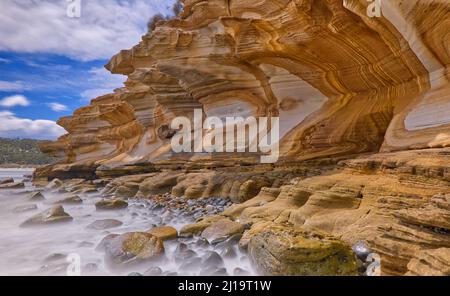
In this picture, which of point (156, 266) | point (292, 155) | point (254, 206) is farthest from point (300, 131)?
point (156, 266)

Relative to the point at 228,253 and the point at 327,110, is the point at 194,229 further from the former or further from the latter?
the point at 327,110

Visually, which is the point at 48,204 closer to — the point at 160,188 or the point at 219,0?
the point at 160,188

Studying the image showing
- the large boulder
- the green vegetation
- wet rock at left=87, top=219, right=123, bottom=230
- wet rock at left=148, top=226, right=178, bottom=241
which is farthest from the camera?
the green vegetation

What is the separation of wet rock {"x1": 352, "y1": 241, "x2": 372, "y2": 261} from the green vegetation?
279ft

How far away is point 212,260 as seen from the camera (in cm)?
492

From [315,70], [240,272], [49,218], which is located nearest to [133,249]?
[240,272]

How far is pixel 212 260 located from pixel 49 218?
6.44 meters

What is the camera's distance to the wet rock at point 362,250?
13.5ft

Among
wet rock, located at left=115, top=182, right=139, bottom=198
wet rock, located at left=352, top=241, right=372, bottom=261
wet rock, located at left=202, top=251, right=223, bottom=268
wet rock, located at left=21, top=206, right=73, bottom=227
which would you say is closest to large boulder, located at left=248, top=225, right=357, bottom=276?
wet rock, located at left=352, top=241, right=372, bottom=261

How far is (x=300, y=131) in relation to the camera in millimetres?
9414

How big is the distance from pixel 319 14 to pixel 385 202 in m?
5.24

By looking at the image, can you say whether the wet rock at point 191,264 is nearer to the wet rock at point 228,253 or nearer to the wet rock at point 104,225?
the wet rock at point 228,253

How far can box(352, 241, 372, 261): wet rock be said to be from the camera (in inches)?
162

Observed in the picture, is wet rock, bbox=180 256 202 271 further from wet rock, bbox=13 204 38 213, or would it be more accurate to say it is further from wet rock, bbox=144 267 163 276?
wet rock, bbox=13 204 38 213
